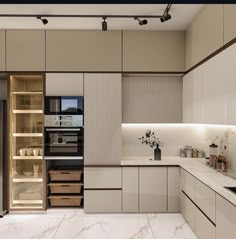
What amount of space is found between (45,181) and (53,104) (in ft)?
3.88

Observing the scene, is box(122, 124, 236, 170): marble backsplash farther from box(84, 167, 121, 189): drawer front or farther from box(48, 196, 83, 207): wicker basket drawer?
box(48, 196, 83, 207): wicker basket drawer

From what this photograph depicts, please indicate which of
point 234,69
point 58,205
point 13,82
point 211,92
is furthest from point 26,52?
point 234,69

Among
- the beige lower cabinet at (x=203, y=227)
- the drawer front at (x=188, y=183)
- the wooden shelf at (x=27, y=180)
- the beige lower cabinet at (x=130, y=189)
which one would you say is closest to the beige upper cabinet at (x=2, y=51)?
the wooden shelf at (x=27, y=180)

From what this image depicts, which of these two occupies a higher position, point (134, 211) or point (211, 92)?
point (211, 92)

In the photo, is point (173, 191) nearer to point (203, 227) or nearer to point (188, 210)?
point (188, 210)

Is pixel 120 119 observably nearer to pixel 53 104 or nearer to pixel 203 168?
pixel 53 104

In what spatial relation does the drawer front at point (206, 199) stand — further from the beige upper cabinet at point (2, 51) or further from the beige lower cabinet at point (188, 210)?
the beige upper cabinet at point (2, 51)

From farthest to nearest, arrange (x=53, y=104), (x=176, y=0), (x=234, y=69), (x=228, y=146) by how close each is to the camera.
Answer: (x=53, y=104)
(x=228, y=146)
(x=234, y=69)
(x=176, y=0)

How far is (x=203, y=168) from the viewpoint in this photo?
12.1ft

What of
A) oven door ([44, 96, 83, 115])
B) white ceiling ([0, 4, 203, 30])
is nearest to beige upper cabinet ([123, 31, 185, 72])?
white ceiling ([0, 4, 203, 30])

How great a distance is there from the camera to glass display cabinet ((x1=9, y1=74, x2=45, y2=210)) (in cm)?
438

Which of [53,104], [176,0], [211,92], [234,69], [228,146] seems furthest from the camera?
[53,104]

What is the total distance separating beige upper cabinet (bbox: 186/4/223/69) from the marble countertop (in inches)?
54.9

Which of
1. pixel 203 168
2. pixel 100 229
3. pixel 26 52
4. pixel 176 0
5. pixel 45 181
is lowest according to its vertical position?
pixel 100 229
